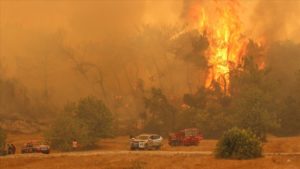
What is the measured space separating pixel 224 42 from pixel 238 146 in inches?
2170

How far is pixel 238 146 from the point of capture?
33500mm

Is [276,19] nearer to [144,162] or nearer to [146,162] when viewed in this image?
[146,162]

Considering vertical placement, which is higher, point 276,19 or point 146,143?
point 276,19

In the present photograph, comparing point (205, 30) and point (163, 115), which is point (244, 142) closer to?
point (163, 115)

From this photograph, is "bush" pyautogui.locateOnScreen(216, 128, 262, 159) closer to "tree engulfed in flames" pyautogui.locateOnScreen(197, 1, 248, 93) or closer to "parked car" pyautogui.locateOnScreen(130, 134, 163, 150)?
"parked car" pyautogui.locateOnScreen(130, 134, 163, 150)

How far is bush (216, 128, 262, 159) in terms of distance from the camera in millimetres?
33000

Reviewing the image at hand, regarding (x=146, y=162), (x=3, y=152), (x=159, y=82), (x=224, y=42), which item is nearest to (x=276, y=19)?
(x=224, y=42)

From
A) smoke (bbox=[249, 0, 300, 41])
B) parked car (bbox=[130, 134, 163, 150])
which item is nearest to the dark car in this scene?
parked car (bbox=[130, 134, 163, 150])

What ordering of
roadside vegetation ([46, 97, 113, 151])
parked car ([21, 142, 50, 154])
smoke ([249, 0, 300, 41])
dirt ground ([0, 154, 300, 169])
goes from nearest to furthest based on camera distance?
dirt ground ([0, 154, 300, 169]), parked car ([21, 142, 50, 154]), roadside vegetation ([46, 97, 113, 151]), smoke ([249, 0, 300, 41])

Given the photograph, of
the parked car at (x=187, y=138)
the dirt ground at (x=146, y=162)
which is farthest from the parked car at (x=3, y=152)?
the parked car at (x=187, y=138)

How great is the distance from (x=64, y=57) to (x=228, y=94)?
3988 centimetres

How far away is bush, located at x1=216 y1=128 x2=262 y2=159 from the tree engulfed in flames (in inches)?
2043

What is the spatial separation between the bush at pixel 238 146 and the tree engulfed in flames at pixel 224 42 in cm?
5190

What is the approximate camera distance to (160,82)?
95750mm
